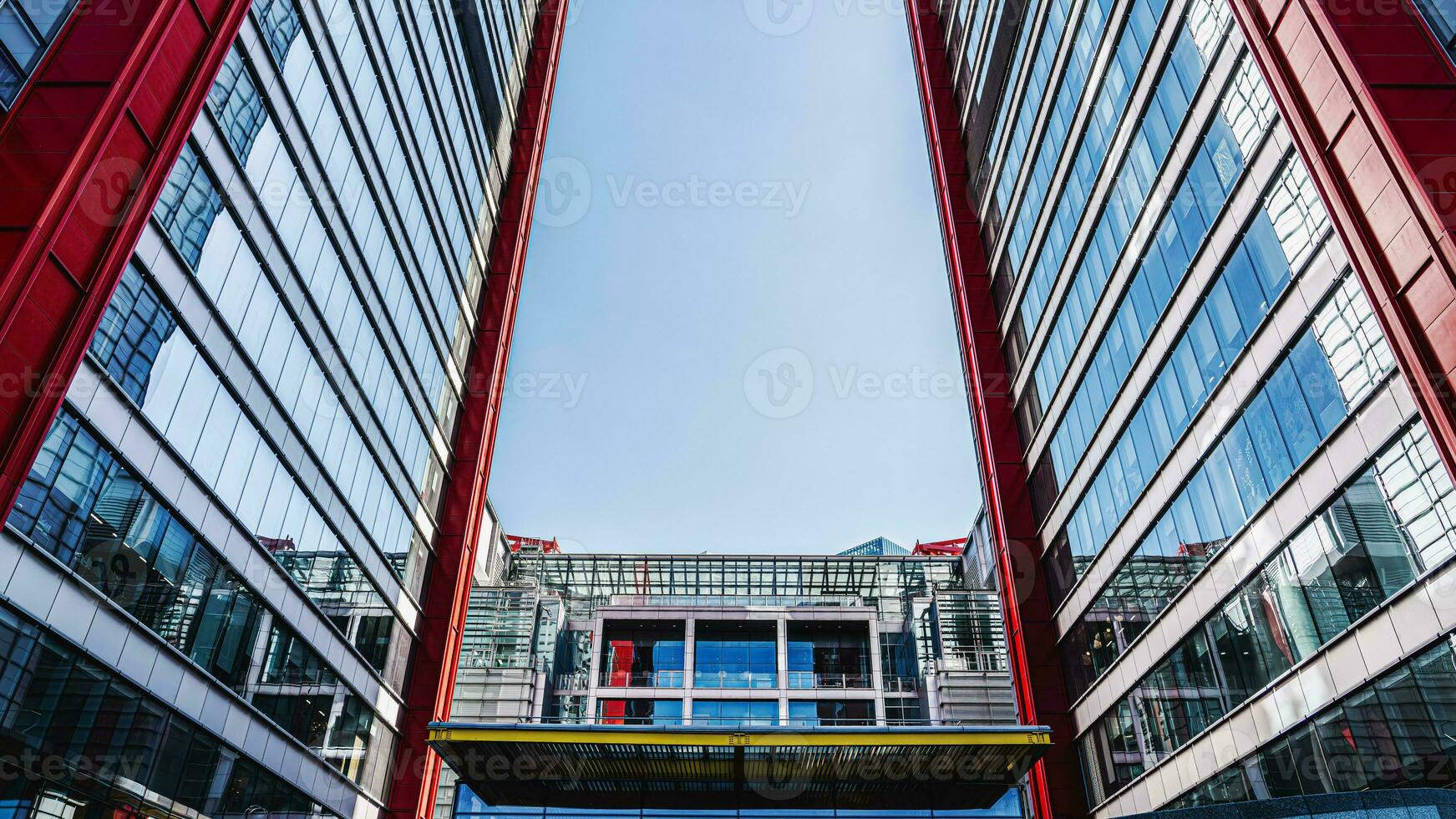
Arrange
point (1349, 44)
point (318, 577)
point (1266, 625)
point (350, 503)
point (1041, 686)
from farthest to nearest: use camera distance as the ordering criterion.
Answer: point (1041, 686)
point (350, 503)
point (318, 577)
point (1266, 625)
point (1349, 44)

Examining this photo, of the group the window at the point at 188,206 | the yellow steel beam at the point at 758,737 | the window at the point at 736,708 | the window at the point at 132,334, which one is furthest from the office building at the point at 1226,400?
the window at the point at 736,708

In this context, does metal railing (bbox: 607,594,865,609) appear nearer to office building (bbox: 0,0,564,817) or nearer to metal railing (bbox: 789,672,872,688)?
metal railing (bbox: 789,672,872,688)

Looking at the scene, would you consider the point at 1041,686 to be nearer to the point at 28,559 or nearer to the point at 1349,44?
the point at 1349,44

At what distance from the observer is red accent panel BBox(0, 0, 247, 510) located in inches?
617

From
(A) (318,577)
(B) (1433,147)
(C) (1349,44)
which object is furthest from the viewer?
(A) (318,577)

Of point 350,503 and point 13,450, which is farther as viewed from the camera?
point 350,503

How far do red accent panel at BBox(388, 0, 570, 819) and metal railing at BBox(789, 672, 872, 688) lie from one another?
30467mm

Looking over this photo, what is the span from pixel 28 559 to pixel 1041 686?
30658 mm


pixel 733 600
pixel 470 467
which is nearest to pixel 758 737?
pixel 470 467

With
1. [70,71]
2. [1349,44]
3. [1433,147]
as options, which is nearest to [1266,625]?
[1433,147]

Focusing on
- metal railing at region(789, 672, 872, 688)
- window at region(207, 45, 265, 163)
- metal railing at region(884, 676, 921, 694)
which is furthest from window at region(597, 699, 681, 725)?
window at region(207, 45, 265, 163)

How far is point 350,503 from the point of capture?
31266 mm

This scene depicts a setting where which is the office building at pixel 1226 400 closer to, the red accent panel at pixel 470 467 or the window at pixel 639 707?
the red accent panel at pixel 470 467

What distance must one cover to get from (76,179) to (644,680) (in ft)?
177
